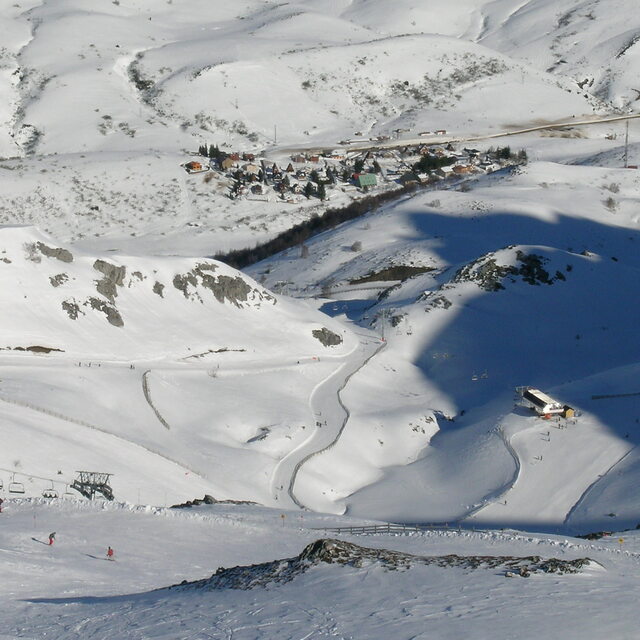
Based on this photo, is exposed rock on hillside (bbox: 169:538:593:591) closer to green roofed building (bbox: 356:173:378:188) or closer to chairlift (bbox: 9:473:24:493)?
chairlift (bbox: 9:473:24:493)

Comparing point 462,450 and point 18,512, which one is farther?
point 462,450

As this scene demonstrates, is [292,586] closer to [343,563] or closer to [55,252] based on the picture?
[343,563]

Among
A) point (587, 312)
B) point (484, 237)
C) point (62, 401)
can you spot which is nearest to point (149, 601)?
point (62, 401)

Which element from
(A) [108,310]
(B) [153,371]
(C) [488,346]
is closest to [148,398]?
(B) [153,371]

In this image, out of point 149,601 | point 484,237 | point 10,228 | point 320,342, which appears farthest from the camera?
point 484,237

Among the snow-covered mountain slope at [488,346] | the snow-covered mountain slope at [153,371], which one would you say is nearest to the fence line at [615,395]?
the snow-covered mountain slope at [488,346]

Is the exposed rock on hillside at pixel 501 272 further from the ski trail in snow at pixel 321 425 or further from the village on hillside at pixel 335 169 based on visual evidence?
the village on hillside at pixel 335 169

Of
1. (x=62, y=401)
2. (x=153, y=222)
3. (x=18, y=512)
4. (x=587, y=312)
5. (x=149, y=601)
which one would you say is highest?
(x=149, y=601)

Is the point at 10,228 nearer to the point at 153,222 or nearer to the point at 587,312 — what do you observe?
the point at 587,312
